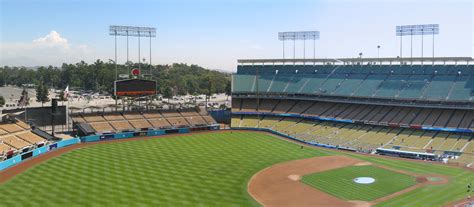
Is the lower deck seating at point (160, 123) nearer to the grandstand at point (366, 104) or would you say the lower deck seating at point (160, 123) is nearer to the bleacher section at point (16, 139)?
the grandstand at point (366, 104)

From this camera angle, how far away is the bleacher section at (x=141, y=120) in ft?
229

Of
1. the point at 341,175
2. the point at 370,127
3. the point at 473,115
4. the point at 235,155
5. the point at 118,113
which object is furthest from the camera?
the point at 118,113

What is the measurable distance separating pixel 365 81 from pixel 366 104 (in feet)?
22.2

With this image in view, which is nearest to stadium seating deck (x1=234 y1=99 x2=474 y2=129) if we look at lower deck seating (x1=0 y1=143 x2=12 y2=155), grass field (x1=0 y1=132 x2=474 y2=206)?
grass field (x1=0 y1=132 x2=474 y2=206)

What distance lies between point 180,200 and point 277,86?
5731cm

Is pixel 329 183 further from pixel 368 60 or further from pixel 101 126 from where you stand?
pixel 368 60

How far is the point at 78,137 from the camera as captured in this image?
64250 millimetres

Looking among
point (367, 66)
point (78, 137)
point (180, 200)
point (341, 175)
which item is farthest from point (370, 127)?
point (78, 137)

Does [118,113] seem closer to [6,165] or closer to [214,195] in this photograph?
[6,165]

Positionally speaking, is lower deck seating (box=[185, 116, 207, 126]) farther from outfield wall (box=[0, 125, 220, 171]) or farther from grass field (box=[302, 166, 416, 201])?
grass field (box=[302, 166, 416, 201])

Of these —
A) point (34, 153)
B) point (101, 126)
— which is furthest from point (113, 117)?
point (34, 153)

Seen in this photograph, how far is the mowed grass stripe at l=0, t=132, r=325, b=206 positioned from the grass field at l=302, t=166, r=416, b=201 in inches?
306

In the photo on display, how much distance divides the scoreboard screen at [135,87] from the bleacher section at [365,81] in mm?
21970

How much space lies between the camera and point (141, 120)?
245 feet
